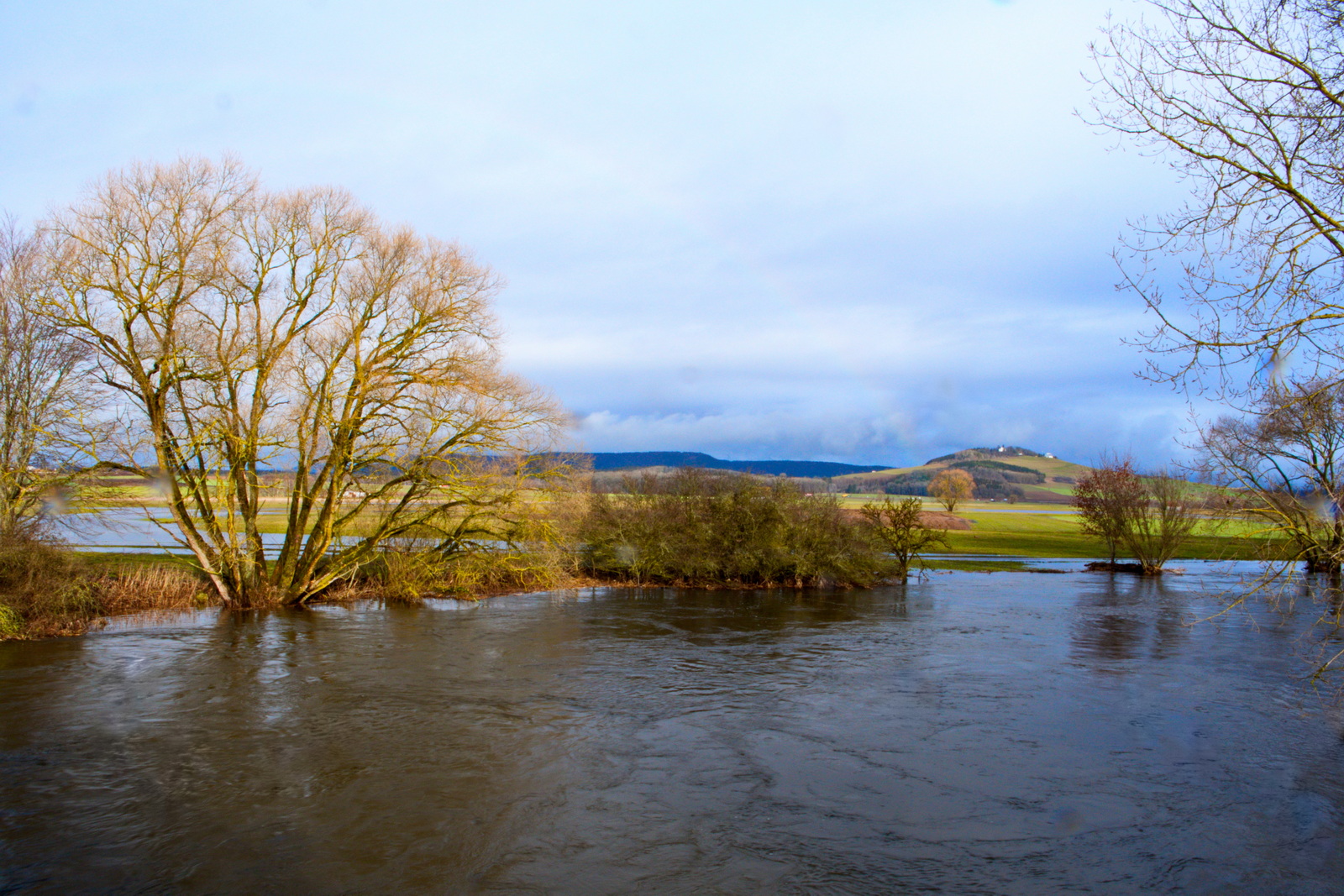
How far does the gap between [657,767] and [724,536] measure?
73.4ft

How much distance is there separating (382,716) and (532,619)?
1090 centimetres

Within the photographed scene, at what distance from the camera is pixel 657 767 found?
36.7 feet

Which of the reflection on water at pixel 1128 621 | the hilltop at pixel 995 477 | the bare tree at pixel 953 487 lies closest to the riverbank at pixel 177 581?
the reflection on water at pixel 1128 621

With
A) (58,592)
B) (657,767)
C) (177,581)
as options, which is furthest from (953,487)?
(657,767)

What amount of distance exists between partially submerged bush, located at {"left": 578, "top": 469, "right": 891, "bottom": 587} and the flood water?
40.2ft

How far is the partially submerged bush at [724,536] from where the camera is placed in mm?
33156

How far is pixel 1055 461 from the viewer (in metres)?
196

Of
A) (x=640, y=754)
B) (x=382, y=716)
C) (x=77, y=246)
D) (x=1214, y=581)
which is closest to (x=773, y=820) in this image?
(x=640, y=754)

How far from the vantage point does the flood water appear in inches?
322

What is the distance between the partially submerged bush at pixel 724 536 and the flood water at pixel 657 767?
1226cm

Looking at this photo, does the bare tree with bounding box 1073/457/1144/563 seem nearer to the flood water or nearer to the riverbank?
the riverbank

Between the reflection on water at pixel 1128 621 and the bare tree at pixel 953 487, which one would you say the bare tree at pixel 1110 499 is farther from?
the bare tree at pixel 953 487

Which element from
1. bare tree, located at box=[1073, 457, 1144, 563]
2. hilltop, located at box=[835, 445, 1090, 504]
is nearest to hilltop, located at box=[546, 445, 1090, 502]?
hilltop, located at box=[835, 445, 1090, 504]

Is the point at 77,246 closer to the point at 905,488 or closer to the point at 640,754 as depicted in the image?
the point at 640,754
